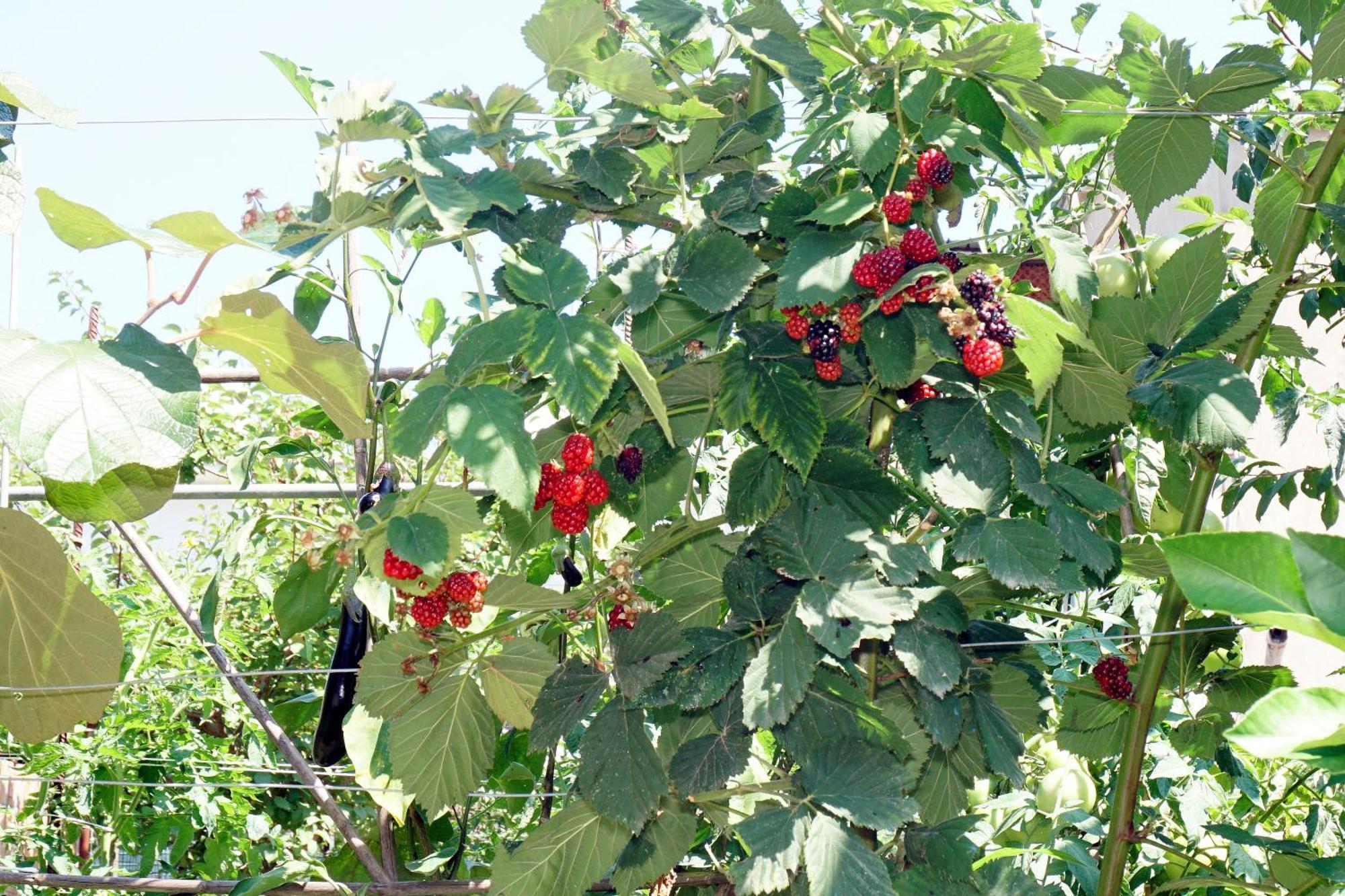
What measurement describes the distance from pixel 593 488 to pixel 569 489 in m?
0.03

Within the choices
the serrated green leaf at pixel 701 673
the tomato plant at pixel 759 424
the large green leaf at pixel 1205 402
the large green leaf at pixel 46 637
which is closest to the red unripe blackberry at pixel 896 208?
the tomato plant at pixel 759 424

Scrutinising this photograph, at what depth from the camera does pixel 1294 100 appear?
1550 mm

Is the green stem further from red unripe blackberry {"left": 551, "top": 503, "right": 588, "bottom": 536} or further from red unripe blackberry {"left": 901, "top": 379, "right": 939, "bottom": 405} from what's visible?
red unripe blackberry {"left": 551, "top": 503, "right": 588, "bottom": 536}

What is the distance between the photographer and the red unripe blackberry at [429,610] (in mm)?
865

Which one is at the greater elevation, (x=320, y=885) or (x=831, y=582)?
(x=831, y=582)

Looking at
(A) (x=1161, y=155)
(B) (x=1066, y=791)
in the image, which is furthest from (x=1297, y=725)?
(B) (x=1066, y=791)

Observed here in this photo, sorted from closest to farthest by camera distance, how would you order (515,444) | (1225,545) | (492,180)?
(1225,545), (515,444), (492,180)

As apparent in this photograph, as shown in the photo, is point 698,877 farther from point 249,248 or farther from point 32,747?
point 32,747

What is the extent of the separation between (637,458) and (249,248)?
342mm

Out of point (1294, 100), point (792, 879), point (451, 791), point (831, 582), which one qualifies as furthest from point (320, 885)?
point (1294, 100)

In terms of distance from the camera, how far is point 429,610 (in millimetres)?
866

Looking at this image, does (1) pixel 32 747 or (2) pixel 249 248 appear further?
(1) pixel 32 747

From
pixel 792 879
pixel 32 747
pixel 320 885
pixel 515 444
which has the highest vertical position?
pixel 515 444

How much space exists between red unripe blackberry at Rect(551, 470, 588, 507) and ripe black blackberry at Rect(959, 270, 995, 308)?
0.30 m
